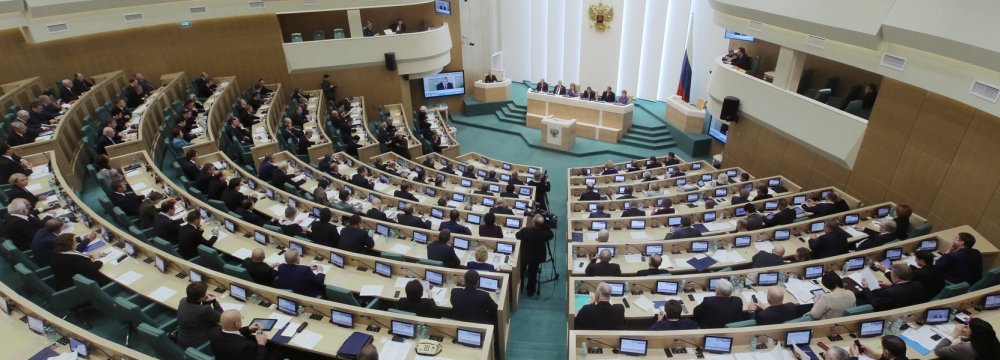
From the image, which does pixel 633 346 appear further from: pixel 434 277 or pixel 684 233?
pixel 684 233

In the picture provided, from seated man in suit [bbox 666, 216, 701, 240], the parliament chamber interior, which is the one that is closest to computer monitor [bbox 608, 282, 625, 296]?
the parliament chamber interior

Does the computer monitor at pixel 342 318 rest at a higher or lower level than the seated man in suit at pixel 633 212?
higher

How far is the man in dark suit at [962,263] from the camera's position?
19.3 ft

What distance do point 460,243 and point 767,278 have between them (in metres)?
4.05

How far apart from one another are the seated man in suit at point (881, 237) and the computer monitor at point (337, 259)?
716 cm

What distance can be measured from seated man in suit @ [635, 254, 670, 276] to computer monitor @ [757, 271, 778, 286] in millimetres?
1138

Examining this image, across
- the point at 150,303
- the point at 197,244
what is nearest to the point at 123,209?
the point at 197,244

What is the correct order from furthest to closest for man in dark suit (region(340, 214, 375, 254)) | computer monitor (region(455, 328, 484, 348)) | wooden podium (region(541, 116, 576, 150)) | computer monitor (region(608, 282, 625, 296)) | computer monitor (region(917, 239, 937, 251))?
1. wooden podium (region(541, 116, 576, 150))
2. man in dark suit (region(340, 214, 375, 254))
3. computer monitor (region(917, 239, 937, 251))
4. computer monitor (region(608, 282, 625, 296))
5. computer monitor (region(455, 328, 484, 348))

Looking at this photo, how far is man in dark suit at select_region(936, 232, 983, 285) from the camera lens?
19.3 ft

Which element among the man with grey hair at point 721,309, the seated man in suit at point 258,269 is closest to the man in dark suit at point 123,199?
the seated man in suit at point 258,269

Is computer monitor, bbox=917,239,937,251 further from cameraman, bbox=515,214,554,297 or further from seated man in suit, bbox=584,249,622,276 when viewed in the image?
cameraman, bbox=515,214,554,297

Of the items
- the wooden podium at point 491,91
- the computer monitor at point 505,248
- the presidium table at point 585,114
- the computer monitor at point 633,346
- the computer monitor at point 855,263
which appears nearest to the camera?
the computer monitor at point 633,346

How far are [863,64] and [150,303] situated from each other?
11.1 m

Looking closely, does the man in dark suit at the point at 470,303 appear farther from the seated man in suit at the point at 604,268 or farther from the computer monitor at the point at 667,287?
the computer monitor at the point at 667,287
